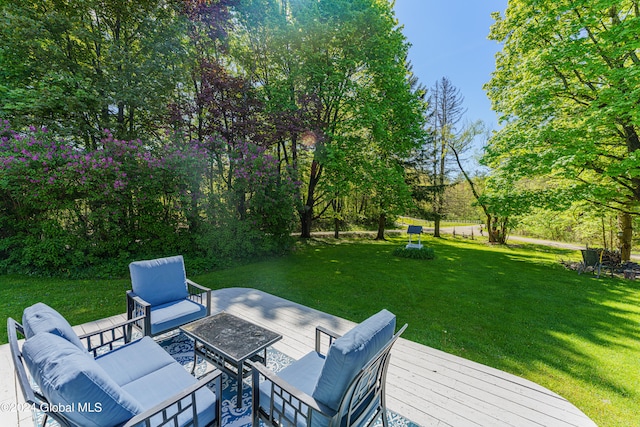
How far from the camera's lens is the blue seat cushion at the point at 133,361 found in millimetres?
2025

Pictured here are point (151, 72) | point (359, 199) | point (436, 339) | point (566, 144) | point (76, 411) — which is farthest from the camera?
point (359, 199)

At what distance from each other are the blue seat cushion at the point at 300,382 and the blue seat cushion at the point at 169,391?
356 mm

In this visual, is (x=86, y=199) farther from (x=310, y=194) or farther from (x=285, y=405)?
(x=310, y=194)

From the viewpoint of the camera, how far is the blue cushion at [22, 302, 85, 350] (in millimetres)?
1575

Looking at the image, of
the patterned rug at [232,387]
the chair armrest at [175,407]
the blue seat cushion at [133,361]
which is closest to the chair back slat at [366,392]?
the patterned rug at [232,387]

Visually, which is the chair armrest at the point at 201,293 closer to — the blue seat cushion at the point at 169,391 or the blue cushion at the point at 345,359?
the blue seat cushion at the point at 169,391

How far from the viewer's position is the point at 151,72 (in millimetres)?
7648

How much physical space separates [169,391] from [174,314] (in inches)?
57.6

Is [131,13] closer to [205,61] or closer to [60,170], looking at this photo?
[205,61]

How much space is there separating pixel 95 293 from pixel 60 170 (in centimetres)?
323

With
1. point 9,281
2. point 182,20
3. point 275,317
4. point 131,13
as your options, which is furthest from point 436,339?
point 131,13

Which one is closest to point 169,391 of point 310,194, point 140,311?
point 140,311

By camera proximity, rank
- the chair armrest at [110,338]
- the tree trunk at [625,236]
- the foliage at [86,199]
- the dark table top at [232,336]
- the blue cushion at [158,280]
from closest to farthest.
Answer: the dark table top at [232,336] → the chair armrest at [110,338] → the blue cushion at [158,280] → the foliage at [86,199] → the tree trunk at [625,236]

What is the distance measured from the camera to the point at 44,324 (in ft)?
5.25
